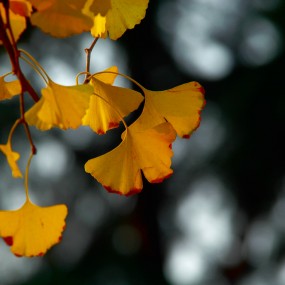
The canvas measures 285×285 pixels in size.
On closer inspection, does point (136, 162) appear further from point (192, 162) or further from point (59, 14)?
point (192, 162)

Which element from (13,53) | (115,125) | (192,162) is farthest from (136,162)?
(192,162)

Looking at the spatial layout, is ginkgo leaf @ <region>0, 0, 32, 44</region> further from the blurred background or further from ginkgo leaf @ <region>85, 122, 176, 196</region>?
the blurred background

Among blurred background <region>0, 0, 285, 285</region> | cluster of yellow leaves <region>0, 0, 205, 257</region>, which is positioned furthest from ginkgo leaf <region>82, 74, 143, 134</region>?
blurred background <region>0, 0, 285, 285</region>

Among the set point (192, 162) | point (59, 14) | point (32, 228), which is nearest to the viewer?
point (59, 14)

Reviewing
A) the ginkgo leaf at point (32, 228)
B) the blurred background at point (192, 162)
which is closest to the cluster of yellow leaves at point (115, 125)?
the ginkgo leaf at point (32, 228)

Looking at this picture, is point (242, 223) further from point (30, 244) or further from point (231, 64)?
point (30, 244)

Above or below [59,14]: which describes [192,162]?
below
